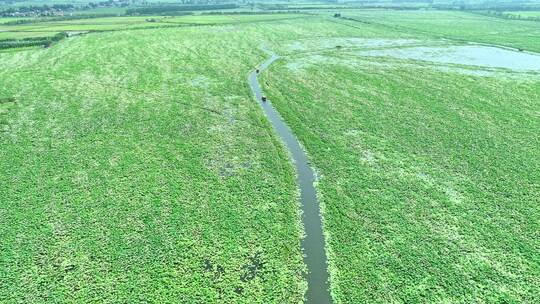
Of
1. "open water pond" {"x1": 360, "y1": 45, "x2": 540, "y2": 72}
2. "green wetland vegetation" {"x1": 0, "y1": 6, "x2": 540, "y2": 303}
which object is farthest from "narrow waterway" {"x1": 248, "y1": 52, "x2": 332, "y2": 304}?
"open water pond" {"x1": 360, "y1": 45, "x2": 540, "y2": 72}

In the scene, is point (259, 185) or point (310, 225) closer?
point (310, 225)

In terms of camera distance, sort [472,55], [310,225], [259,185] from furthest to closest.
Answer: [472,55] < [259,185] < [310,225]

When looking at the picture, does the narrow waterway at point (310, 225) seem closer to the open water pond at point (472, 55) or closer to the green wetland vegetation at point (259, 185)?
the green wetland vegetation at point (259, 185)

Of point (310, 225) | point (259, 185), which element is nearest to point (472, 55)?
point (259, 185)

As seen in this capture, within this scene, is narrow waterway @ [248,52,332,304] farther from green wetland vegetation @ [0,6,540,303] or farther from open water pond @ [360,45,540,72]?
open water pond @ [360,45,540,72]

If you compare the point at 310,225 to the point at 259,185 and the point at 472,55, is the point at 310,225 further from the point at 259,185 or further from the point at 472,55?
the point at 472,55

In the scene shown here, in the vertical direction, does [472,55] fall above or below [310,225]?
above

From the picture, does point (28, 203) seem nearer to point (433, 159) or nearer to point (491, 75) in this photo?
point (433, 159)

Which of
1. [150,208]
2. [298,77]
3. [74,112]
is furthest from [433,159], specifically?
[74,112]
